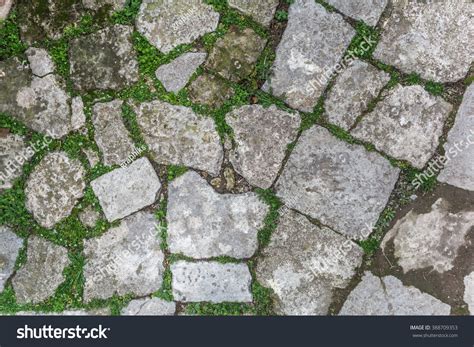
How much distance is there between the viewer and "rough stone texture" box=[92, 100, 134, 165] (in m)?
3.34

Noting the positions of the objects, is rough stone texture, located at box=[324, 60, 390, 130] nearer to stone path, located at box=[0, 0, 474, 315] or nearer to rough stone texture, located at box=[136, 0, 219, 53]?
stone path, located at box=[0, 0, 474, 315]

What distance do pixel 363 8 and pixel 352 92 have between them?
0.60 meters

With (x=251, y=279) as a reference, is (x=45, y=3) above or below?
above

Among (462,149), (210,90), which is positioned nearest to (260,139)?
(210,90)

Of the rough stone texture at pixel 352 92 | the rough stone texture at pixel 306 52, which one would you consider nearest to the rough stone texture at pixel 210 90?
the rough stone texture at pixel 306 52

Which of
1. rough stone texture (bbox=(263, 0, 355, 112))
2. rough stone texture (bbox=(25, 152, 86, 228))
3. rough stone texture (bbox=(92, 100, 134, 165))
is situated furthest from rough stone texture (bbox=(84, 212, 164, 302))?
rough stone texture (bbox=(263, 0, 355, 112))

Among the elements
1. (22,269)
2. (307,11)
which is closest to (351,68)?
(307,11)

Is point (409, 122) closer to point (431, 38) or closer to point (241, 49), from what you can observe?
point (431, 38)

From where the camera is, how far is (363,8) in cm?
324

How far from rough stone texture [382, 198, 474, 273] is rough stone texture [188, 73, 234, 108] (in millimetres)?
1560

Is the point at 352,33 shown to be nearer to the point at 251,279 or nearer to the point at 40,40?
the point at 251,279

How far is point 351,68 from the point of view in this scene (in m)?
3.27
